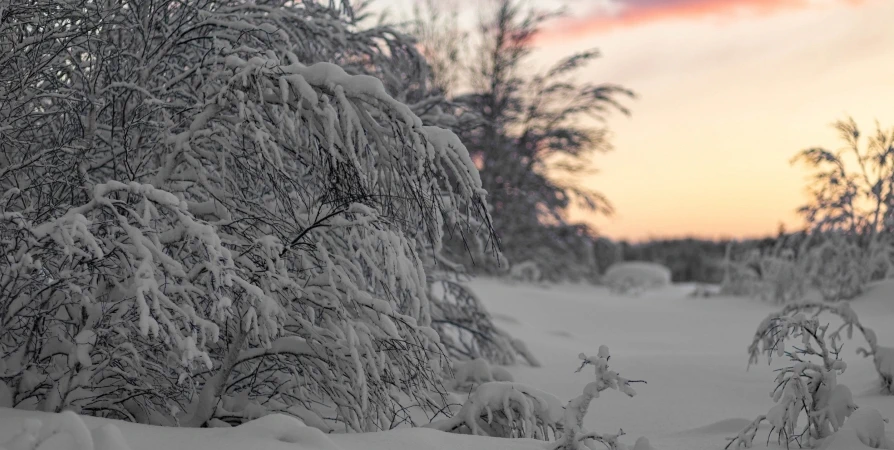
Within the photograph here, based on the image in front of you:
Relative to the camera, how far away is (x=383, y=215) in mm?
3359

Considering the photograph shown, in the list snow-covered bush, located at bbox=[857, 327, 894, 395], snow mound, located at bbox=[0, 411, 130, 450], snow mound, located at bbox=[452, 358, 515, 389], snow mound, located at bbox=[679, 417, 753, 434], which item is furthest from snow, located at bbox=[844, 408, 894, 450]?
snow mound, located at bbox=[0, 411, 130, 450]

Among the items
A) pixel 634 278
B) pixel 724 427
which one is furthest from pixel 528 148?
pixel 724 427

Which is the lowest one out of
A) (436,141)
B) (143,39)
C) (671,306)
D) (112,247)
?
(671,306)

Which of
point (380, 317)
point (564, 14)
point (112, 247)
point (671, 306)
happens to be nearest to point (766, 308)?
point (671, 306)

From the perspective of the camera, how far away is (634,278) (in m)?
18.3

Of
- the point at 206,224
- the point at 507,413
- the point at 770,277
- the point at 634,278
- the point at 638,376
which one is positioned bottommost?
the point at 638,376

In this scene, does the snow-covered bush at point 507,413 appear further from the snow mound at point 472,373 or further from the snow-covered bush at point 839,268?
the snow-covered bush at point 839,268

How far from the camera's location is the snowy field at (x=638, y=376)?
2.84m

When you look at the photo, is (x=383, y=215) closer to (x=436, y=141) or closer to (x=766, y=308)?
(x=436, y=141)

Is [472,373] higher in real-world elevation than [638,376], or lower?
higher

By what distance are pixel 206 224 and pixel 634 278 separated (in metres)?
16.2

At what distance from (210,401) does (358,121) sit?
57.5 inches

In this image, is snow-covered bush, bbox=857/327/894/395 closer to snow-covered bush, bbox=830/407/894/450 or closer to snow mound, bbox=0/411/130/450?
snow-covered bush, bbox=830/407/894/450

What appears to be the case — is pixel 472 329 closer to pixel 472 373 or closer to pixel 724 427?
pixel 472 373
